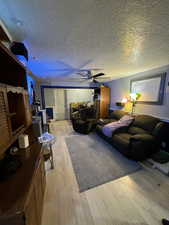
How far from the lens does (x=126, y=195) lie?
1.57 m

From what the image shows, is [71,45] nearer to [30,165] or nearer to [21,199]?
[30,165]

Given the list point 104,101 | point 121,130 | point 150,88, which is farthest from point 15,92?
point 104,101

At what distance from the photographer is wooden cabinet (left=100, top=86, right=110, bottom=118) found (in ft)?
16.4

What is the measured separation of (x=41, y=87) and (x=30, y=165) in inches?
203

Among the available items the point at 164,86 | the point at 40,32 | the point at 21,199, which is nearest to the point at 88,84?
the point at 164,86

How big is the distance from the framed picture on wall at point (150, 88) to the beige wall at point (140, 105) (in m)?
0.11

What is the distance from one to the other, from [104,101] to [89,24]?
13.5ft

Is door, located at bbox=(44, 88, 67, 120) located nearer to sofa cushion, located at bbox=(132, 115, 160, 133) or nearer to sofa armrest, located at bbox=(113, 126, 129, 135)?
sofa armrest, located at bbox=(113, 126, 129, 135)

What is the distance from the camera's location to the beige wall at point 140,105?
8.78 ft

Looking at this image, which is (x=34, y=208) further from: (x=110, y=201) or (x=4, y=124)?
(x=110, y=201)

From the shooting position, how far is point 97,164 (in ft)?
7.47

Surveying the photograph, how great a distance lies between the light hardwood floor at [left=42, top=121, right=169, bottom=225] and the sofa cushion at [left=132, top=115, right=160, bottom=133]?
1.08m

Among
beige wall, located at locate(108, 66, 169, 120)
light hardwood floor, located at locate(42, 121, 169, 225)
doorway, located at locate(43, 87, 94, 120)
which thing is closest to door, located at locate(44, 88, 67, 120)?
doorway, located at locate(43, 87, 94, 120)

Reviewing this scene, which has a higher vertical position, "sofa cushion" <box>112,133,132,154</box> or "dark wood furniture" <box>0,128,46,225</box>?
"dark wood furniture" <box>0,128,46,225</box>
